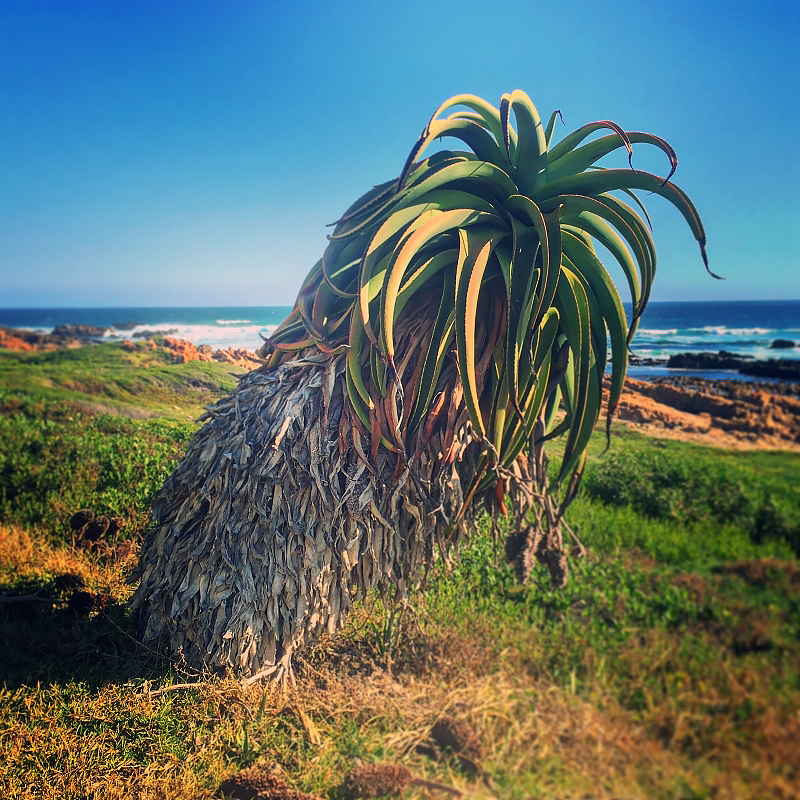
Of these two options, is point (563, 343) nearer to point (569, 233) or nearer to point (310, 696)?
point (569, 233)

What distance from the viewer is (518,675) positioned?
1329 mm

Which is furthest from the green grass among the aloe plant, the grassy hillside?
the aloe plant

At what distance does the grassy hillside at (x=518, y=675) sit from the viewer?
1.03 m

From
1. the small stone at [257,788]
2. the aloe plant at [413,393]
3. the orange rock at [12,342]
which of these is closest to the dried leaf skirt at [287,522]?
the aloe plant at [413,393]

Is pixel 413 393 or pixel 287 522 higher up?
pixel 413 393

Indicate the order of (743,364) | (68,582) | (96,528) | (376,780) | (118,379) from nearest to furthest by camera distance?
1. (376,780)
2. (743,364)
3. (68,582)
4. (96,528)
5. (118,379)

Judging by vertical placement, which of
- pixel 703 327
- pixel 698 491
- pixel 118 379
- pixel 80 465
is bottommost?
pixel 80 465

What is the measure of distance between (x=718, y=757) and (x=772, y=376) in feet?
3.35

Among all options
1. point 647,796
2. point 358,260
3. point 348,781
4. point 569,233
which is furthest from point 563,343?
point 348,781

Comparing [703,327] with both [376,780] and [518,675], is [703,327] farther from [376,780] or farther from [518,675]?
[376,780]

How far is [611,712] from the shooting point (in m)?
1.12

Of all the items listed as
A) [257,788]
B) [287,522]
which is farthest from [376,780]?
[287,522]

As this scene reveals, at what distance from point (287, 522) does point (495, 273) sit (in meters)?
0.86

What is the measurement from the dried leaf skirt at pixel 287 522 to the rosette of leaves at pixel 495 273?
106 millimetres
